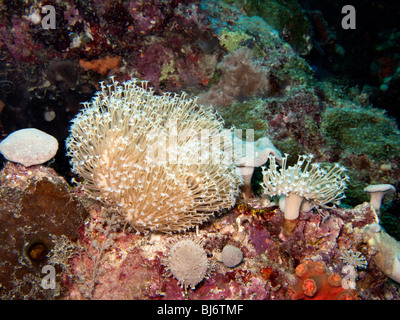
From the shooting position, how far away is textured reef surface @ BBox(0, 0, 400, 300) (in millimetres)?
2719

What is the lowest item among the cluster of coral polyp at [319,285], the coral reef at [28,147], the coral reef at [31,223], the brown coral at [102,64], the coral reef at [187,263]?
the cluster of coral polyp at [319,285]

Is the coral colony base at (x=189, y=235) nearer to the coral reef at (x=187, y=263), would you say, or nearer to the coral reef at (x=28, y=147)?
the coral reef at (x=187, y=263)

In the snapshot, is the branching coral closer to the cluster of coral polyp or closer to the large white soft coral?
the large white soft coral

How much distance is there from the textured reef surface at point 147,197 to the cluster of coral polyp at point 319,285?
0.01 metres

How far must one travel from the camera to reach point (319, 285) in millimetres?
2721

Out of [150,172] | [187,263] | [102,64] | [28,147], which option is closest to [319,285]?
[187,263]

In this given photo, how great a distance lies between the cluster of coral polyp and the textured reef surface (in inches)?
0.5

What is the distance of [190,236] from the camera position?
3.02 meters

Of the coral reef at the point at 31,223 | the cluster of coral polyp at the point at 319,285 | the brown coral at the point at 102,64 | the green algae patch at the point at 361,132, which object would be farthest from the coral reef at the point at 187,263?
the brown coral at the point at 102,64

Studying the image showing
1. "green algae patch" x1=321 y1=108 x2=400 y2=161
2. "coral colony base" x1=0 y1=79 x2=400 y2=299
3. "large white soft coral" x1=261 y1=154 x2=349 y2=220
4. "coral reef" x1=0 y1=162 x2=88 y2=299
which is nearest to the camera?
"coral reef" x1=0 y1=162 x2=88 y2=299

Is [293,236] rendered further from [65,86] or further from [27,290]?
[65,86]

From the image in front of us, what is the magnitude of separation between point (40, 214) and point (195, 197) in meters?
1.70

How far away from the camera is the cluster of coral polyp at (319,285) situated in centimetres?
272

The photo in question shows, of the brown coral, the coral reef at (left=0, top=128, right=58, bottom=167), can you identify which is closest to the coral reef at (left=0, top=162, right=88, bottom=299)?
the coral reef at (left=0, top=128, right=58, bottom=167)
